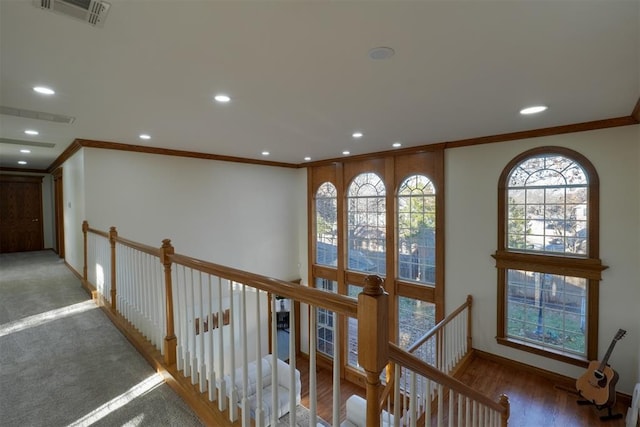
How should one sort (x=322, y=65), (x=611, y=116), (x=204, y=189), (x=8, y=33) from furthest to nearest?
(x=204, y=189) → (x=611, y=116) → (x=322, y=65) → (x=8, y=33)

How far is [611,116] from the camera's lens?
11.1 ft

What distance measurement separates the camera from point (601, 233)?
3.66 meters

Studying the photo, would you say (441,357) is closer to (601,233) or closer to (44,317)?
(601,233)

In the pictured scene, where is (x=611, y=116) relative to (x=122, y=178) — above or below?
above

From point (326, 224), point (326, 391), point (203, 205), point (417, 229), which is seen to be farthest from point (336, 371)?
point (326, 224)

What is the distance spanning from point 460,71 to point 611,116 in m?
2.53

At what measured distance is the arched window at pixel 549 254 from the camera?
3762mm

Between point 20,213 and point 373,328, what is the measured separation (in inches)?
409

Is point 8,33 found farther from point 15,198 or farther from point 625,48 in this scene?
point 15,198

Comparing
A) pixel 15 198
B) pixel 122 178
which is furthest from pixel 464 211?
pixel 15 198

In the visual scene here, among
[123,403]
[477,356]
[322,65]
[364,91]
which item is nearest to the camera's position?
[123,403]

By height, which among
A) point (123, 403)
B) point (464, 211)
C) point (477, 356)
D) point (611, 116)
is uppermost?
point (611, 116)

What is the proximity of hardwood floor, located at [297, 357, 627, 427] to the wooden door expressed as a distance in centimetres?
863

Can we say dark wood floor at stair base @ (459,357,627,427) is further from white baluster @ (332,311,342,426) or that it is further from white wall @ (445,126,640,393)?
white baluster @ (332,311,342,426)
